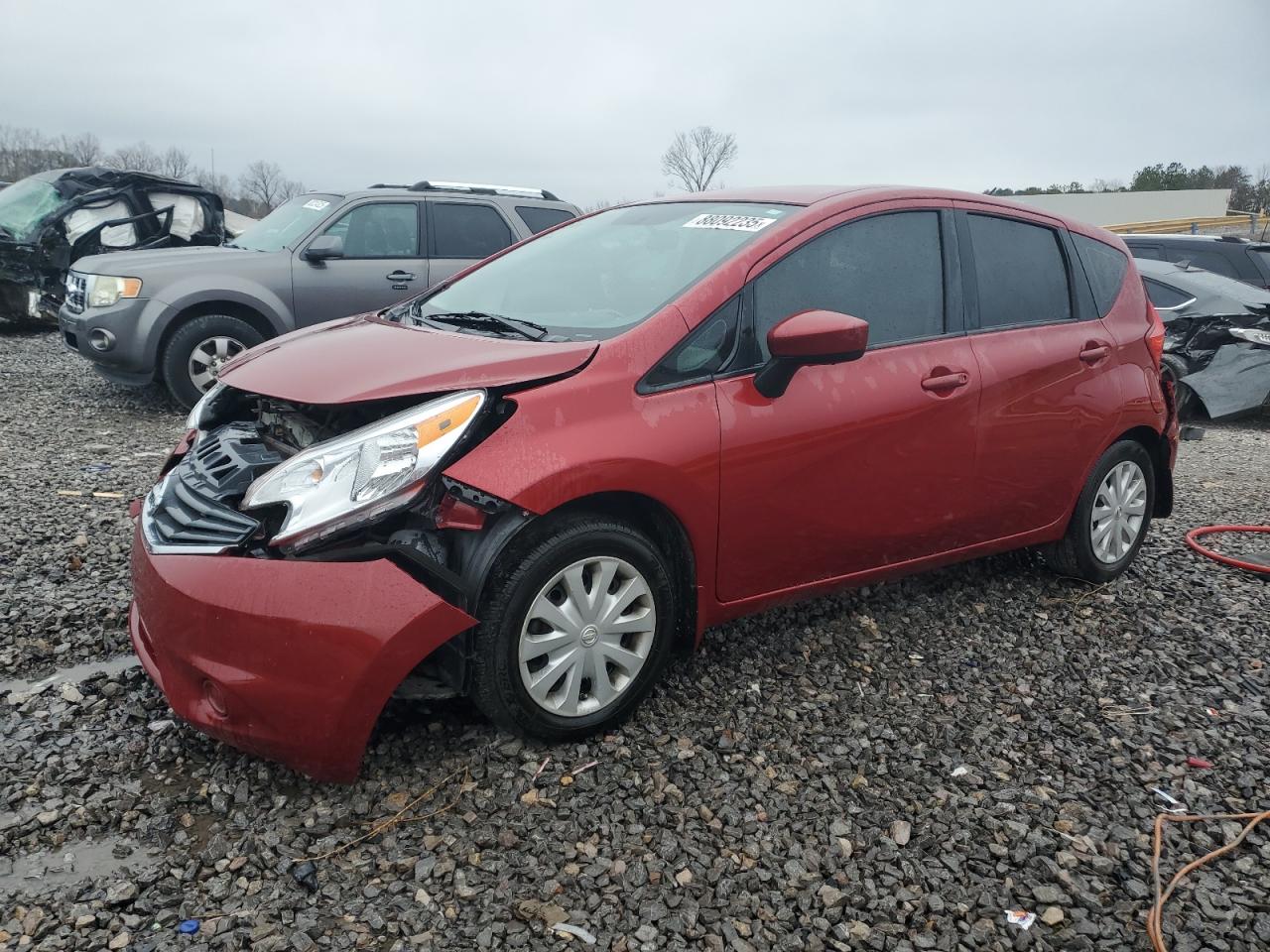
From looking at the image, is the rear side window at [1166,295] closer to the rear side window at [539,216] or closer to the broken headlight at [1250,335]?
the broken headlight at [1250,335]

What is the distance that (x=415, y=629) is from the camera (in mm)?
2455

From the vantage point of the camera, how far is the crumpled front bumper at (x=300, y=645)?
240 centimetres

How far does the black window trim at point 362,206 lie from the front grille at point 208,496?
5179mm

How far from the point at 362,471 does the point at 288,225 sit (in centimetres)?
643

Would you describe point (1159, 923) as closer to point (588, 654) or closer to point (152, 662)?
point (588, 654)

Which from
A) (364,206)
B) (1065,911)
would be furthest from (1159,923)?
(364,206)

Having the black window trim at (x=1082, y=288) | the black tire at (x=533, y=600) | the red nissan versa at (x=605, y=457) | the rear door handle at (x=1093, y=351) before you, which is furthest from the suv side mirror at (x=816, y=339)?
the black window trim at (x=1082, y=288)

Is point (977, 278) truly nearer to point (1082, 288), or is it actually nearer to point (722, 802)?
point (1082, 288)

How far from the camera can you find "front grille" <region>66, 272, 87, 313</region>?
7469 millimetres

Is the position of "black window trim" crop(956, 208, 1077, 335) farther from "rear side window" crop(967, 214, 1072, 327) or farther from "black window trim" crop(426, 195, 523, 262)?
"black window trim" crop(426, 195, 523, 262)

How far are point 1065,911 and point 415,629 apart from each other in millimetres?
1748

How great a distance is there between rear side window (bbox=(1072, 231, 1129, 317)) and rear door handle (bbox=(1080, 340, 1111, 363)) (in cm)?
19

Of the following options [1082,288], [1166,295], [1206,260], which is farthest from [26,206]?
[1206,260]

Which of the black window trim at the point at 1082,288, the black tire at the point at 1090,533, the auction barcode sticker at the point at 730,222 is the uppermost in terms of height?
the auction barcode sticker at the point at 730,222
